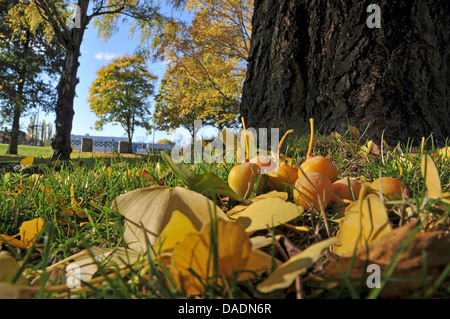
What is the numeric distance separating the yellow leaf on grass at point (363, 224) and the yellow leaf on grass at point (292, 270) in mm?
91

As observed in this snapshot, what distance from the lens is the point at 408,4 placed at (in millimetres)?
2182

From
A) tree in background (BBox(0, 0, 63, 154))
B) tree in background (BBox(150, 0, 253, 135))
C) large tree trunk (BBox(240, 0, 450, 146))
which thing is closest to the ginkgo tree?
tree in background (BBox(0, 0, 63, 154))

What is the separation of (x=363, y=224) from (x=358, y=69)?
6.38 feet

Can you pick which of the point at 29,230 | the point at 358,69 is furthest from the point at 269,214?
the point at 358,69

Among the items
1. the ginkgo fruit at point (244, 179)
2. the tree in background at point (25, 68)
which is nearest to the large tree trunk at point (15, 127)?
→ the tree in background at point (25, 68)

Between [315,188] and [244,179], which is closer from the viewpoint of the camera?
[315,188]

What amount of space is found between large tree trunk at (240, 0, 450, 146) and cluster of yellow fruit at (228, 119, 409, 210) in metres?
1.28

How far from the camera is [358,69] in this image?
2.11m

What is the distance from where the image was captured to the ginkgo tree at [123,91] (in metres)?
29.2

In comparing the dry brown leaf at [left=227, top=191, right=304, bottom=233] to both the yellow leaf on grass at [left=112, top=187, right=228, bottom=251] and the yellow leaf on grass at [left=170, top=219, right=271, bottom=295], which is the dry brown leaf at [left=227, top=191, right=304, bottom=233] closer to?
the yellow leaf on grass at [left=112, top=187, right=228, bottom=251]

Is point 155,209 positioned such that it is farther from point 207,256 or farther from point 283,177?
point 283,177

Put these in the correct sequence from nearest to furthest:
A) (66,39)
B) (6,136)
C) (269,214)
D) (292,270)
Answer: (292,270) < (269,214) < (66,39) < (6,136)

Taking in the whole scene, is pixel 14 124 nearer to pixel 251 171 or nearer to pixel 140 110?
pixel 140 110
